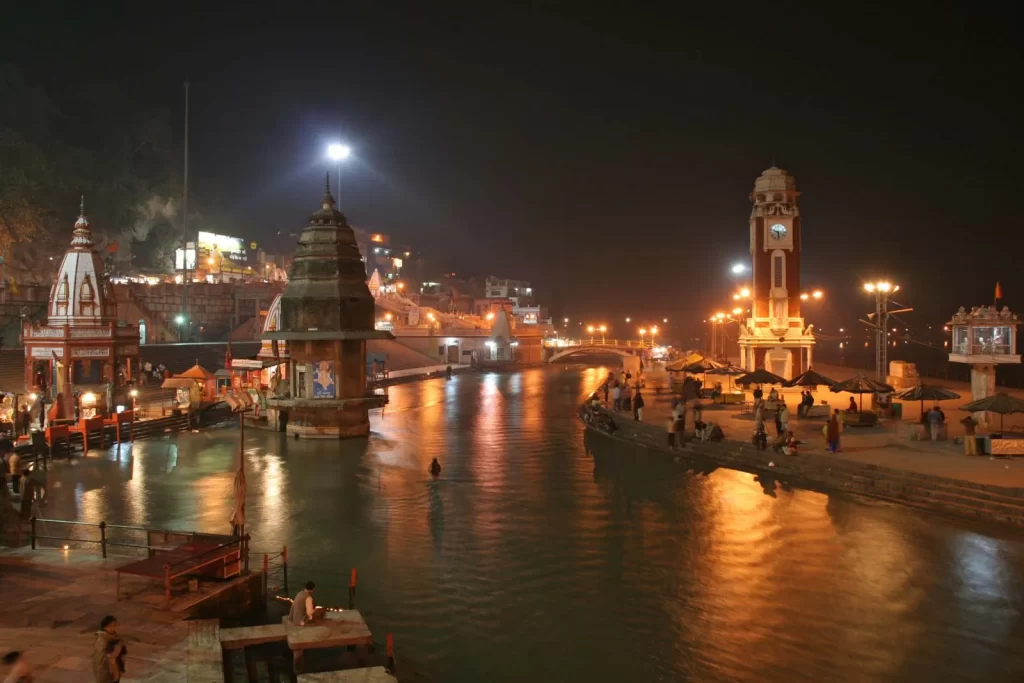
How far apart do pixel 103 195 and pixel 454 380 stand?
41.0 meters

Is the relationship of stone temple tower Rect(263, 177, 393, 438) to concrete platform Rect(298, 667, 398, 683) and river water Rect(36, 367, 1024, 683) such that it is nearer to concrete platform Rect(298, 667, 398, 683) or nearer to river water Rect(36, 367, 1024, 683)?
river water Rect(36, 367, 1024, 683)

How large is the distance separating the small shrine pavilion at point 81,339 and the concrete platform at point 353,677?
86.8 ft

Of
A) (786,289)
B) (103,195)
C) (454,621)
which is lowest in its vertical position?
(454,621)

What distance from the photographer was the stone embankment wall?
1609 cm

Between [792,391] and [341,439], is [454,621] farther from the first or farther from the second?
[792,391]

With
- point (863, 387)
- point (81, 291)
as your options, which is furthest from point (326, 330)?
point (863, 387)

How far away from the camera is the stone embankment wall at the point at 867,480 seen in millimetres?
16094

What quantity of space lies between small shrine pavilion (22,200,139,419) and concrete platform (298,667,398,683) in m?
A: 26.4

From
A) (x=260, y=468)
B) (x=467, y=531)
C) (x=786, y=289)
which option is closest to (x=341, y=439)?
(x=260, y=468)

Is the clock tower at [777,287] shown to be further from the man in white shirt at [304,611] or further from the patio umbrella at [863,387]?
the man in white shirt at [304,611]

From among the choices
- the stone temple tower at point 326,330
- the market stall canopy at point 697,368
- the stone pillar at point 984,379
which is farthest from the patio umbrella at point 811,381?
the stone temple tower at point 326,330

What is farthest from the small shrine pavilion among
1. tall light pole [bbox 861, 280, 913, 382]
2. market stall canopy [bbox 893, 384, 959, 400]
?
tall light pole [bbox 861, 280, 913, 382]

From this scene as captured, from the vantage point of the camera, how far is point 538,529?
15891 mm

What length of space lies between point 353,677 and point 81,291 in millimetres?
31329
